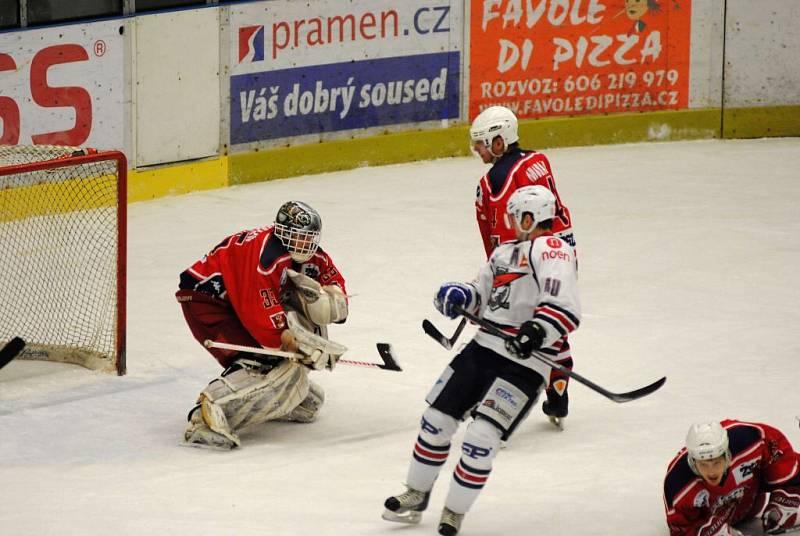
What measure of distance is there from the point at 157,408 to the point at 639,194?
15.1ft

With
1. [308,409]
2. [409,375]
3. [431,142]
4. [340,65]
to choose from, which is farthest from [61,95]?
[308,409]

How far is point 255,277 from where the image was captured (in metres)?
5.81


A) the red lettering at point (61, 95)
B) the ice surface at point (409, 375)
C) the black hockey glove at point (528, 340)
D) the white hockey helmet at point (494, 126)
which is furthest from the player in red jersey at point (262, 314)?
the red lettering at point (61, 95)

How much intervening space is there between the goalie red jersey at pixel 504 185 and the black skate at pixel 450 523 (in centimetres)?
138

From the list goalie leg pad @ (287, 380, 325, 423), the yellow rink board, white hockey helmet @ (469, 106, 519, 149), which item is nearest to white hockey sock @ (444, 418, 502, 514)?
goalie leg pad @ (287, 380, 325, 423)

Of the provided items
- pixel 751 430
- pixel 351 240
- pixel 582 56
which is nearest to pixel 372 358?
pixel 351 240

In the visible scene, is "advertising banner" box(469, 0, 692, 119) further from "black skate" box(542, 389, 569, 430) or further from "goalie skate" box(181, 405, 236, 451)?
"goalie skate" box(181, 405, 236, 451)

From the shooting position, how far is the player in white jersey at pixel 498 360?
15.9 ft

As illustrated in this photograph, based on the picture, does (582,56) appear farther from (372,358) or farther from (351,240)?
(372,358)

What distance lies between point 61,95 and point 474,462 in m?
4.98

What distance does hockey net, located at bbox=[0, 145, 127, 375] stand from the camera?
682 centimetres

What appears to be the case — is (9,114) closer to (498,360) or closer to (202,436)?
(202,436)

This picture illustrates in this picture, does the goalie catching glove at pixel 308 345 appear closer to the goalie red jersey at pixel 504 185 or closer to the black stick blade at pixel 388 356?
the black stick blade at pixel 388 356

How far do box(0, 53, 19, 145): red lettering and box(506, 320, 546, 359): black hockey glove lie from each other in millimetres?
4833
